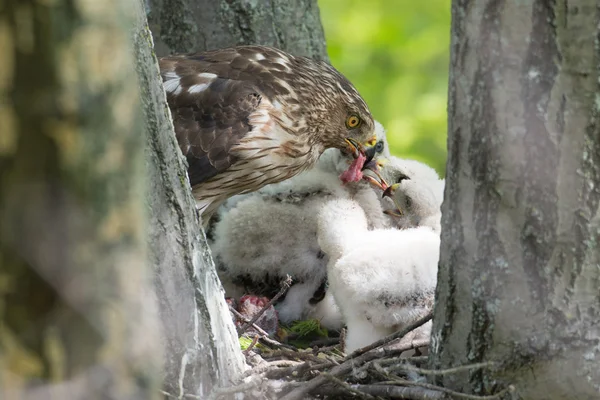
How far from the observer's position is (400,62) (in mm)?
7414

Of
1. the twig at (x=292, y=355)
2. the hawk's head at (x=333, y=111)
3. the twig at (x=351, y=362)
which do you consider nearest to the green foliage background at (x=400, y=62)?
the hawk's head at (x=333, y=111)

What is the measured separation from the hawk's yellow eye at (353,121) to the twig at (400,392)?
2.14 metres

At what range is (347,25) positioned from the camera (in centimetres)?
790

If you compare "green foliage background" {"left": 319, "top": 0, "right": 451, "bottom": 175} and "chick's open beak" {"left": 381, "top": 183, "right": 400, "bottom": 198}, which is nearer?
"chick's open beak" {"left": 381, "top": 183, "right": 400, "bottom": 198}

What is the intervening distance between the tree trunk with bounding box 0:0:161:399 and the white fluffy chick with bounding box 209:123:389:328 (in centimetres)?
283

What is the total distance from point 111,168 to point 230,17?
3503 millimetres

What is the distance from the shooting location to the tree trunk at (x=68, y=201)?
1.13m

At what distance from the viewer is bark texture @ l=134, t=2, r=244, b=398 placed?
2285mm

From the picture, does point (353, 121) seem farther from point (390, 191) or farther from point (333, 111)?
point (390, 191)

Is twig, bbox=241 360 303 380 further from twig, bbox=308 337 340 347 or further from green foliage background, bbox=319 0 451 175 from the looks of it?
green foliage background, bbox=319 0 451 175

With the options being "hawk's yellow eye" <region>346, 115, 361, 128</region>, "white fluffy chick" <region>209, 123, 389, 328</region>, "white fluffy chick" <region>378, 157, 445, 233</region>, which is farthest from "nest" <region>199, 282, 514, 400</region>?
"hawk's yellow eye" <region>346, 115, 361, 128</region>

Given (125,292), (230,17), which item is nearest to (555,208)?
(125,292)

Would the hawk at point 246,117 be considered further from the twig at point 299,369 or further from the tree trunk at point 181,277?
the tree trunk at point 181,277

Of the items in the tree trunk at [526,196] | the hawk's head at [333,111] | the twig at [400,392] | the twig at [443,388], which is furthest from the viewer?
the hawk's head at [333,111]
